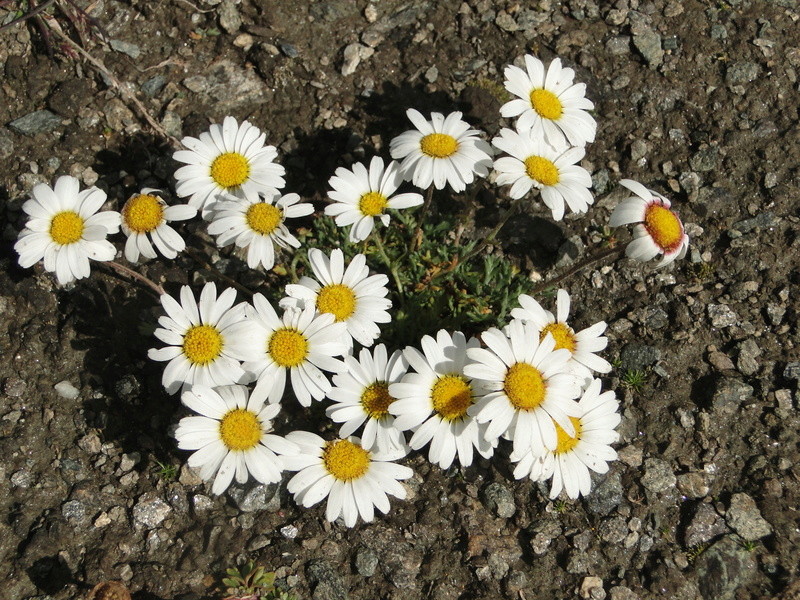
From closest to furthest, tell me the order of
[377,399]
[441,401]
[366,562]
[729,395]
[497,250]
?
[441,401], [377,399], [366,562], [729,395], [497,250]

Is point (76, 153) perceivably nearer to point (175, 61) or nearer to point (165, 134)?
point (165, 134)

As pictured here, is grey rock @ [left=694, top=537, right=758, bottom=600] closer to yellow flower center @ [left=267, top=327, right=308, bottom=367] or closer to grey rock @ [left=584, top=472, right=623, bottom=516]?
grey rock @ [left=584, top=472, right=623, bottom=516]

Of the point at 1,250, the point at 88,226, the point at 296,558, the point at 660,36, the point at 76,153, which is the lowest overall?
the point at 296,558

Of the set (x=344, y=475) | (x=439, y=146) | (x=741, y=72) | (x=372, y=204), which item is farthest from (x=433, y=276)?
(x=741, y=72)

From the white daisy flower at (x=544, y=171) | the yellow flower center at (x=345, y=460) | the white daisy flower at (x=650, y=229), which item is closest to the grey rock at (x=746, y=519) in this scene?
the white daisy flower at (x=650, y=229)

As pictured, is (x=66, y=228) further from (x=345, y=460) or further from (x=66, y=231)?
(x=345, y=460)

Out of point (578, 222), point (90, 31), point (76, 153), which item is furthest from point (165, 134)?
point (578, 222)
